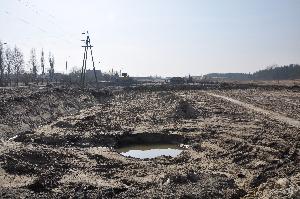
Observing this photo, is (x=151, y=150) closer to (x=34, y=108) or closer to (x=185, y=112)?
(x=185, y=112)

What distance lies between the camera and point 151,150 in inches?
739

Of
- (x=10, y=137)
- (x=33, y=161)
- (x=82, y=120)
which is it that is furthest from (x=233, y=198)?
(x=82, y=120)

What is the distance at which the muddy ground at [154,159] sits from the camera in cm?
1045

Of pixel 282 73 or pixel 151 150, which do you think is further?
pixel 282 73

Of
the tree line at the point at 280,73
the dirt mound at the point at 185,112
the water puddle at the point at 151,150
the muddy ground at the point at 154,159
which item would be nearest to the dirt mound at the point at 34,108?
the muddy ground at the point at 154,159

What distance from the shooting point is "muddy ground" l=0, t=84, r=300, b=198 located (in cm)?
1045

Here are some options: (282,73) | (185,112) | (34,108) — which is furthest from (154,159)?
(282,73)

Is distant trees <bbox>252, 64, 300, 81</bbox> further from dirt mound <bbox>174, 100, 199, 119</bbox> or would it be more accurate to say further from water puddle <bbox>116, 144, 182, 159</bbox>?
water puddle <bbox>116, 144, 182, 159</bbox>

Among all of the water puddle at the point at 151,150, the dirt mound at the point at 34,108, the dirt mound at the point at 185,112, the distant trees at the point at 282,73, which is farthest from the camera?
the distant trees at the point at 282,73

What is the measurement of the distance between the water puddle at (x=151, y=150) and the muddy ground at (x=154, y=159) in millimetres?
451

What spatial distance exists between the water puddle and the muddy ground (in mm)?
451

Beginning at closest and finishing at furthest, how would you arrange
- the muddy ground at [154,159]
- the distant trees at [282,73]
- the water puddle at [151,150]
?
1. the muddy ground at [154,159]
2. the water puddle at [151,150]
3. the distant trees at [282,73]

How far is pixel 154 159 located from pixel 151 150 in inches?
143

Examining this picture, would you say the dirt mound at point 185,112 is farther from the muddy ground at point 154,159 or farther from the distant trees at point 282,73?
the distant trees at point 282,73
